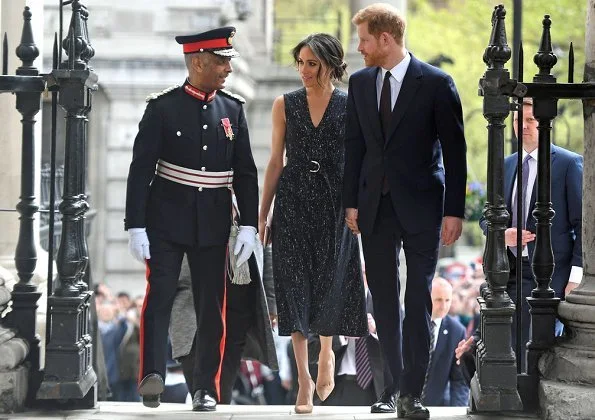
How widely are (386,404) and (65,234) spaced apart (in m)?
2.01

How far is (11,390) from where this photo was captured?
8211mm

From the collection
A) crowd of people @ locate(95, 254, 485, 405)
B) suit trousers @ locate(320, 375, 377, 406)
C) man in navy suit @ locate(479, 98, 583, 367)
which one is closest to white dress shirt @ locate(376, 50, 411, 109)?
man in navy suit @ locate(479, 98, 583, 367)

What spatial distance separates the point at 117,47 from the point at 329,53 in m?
12.8

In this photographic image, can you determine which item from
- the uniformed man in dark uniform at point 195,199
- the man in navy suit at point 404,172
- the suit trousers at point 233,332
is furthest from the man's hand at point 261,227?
the man in navy suit at point 404,172

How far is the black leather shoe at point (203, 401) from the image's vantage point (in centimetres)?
884

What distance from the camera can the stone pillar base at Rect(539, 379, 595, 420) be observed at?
764 centimetres

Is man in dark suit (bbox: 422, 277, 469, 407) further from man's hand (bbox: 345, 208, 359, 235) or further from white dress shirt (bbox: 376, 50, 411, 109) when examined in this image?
white dress shirt (bbox: 376, 50, 411, 109)

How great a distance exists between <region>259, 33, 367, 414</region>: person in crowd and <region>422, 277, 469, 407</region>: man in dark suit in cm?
217

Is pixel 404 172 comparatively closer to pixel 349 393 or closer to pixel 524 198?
pixel 524 198

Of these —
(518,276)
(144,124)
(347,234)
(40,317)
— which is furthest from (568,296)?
(40,317)

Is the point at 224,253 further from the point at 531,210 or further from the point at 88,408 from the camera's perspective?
the point at 531,210

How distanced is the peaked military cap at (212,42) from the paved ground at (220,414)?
2.00 m

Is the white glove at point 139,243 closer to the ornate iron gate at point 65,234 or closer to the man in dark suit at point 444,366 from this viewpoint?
the ornate iron gate at point 65,234

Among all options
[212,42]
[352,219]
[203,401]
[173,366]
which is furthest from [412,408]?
[173,366]
